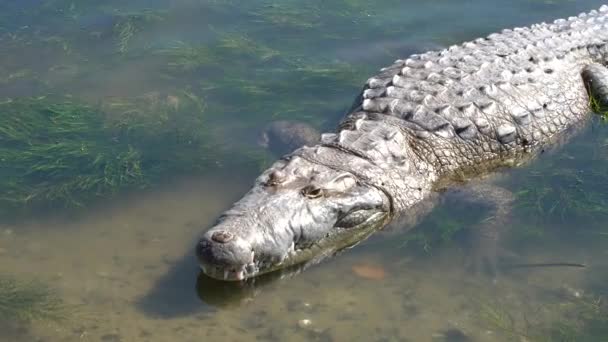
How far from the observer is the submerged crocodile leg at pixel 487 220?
573 cm

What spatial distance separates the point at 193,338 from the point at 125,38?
541 cm

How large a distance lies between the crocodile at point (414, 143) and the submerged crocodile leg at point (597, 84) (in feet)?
0.04

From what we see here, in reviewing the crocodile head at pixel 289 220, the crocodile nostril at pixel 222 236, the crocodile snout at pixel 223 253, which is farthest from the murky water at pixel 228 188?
the crocodile nostril at pixel 222 236

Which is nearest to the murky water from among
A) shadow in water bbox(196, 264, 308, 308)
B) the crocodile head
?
shadow in water bbox(196, 264, 308, 308)

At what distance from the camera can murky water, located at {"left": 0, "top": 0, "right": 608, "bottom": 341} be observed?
203 inches

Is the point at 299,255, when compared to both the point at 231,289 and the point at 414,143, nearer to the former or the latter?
the point at 231,289

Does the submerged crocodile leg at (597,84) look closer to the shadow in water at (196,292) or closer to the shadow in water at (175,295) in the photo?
the shadow in water at (196,292)

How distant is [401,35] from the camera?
9.55m

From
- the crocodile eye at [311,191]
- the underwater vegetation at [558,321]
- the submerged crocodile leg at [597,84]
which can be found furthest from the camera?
the submerged crocodile leg at [597,84]

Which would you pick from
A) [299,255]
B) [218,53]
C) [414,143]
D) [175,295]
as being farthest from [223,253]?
[218,53]

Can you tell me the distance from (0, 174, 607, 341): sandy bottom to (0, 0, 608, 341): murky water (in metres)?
0.01


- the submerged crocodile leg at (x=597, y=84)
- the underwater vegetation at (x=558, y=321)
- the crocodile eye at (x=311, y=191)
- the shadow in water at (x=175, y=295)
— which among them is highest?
the submerged crocodile leg at (x=597, y=84)

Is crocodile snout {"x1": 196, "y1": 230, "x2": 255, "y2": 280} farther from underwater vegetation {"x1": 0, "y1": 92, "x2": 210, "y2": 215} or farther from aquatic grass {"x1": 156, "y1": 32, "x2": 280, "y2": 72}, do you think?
aquatic grass {"x1": 156, "y1": 32, "x2": 280, "y2": 72}

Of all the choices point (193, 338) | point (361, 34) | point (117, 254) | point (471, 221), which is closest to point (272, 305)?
point (193, 338)
